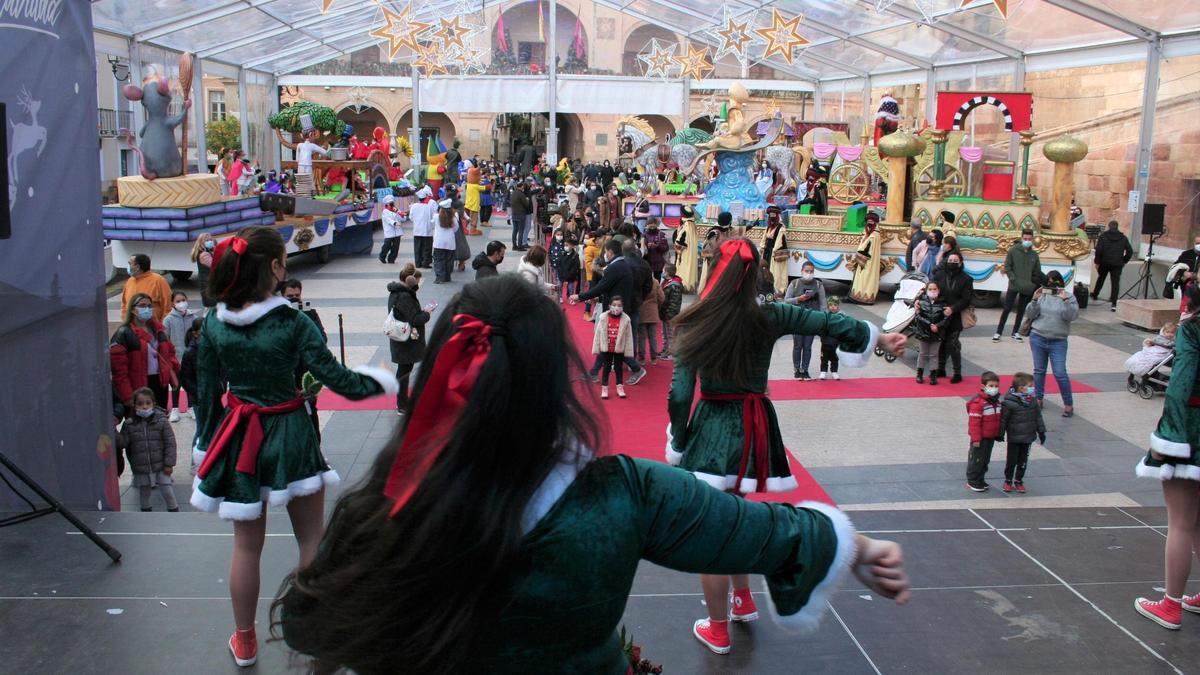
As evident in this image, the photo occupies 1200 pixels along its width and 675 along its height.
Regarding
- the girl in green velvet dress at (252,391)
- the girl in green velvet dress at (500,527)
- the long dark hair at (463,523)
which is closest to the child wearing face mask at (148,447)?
the girl in green velvet dress at (252,391)

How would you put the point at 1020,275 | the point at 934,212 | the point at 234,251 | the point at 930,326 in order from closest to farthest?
1. the point at 234,251
2. the point at 930,326
3. the point at 1020,275
4. the point at 934,212

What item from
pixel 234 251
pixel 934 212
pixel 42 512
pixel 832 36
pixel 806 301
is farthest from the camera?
pixel 832 36

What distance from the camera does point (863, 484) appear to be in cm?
745

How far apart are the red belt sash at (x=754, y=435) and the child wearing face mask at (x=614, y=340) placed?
5313 mm

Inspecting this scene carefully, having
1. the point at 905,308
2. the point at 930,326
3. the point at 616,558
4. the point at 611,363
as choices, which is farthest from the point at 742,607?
the point at 905,308

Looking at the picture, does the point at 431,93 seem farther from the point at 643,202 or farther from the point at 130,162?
the point at 643,202

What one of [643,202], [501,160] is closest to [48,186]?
[643,202]

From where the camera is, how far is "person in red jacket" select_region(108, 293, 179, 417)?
7156 mm

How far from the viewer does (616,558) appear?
177 cm

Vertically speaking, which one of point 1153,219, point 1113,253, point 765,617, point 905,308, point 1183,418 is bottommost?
point 765,617

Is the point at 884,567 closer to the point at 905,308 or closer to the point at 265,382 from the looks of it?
the point at 265,382

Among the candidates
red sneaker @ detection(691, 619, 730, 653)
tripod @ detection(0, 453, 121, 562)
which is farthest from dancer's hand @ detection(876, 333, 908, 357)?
tripod @ detection(0, 453, 121, 562)

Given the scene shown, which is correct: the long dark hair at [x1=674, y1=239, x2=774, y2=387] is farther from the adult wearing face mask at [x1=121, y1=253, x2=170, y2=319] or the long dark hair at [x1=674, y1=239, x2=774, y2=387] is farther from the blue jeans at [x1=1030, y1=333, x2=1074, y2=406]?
the adult wearing face mask at [x1=121, y1=253, x2=170, y2=319]

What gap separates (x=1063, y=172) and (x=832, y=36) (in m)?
12.5
